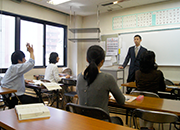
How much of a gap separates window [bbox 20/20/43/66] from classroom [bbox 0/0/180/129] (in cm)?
25

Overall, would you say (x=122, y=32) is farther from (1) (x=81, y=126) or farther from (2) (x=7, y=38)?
(1) (x=81, y=126)

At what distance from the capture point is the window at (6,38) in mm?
3962

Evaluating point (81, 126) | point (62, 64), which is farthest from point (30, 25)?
point (81, 126)

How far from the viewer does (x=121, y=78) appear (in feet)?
15.6

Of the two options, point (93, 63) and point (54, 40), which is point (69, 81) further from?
point (54, 40)

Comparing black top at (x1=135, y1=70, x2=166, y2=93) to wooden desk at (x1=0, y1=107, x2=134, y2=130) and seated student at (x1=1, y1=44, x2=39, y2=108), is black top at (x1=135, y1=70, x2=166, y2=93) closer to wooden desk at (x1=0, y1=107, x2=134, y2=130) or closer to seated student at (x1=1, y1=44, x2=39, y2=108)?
wooden desk at (x1=0, y1=107, x2=134, y2=130)

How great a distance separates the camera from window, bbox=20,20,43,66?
4.49 metres

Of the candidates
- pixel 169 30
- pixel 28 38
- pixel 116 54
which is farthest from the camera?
pixel 116 54

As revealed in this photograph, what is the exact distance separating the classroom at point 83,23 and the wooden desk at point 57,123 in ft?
11.5

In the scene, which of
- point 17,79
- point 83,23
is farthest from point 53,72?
point 83,23

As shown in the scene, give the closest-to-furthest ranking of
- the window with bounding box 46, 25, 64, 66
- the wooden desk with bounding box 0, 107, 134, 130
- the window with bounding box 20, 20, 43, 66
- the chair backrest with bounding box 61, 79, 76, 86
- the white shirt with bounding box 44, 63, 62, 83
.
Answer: the wooden desk with bounding box 0, 107, 134, 130
the chair backrest with bounding box 61, 79, 76, 86
the white shirt with bounding box 44, 63, 62, 83
the window with bounding box 20, 20, 43, 66
the window with bounding box 46, 25, 64, 66

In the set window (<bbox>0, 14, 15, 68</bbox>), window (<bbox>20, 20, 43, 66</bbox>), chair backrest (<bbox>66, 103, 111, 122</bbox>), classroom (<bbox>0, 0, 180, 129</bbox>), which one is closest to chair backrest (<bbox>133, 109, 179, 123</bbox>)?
chair backrest (<bbox>66, 103, 111, 122</bbox>)

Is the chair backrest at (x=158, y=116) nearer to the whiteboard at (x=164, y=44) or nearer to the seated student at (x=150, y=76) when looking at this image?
the seated student at (x=150, y=76)

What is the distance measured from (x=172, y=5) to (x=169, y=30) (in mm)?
625
